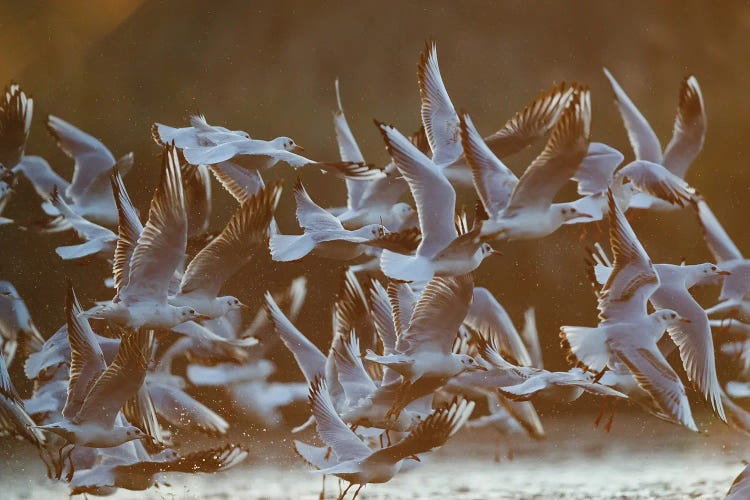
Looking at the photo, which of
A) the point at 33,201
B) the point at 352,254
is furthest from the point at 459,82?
the point at 33,201

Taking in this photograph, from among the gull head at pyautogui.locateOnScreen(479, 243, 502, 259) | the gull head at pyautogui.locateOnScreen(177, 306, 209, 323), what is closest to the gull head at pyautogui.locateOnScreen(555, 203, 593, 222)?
the gull head at pyautogui.locateOnScreen(479, 243, 502, 259)

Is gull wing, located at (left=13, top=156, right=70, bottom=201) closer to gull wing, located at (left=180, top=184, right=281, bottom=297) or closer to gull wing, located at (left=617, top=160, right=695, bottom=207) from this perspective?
gull wing, located at (left=180, top=184, right=281, bottom=297)

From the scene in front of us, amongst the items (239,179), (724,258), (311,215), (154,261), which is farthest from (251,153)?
(724,258)

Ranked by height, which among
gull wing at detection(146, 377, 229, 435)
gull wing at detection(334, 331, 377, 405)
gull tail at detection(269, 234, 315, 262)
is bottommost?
gull wing at detection(146, 377, 229, 435)

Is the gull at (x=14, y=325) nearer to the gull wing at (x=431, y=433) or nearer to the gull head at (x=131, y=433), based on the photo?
the gull head at (x=131, y=433)

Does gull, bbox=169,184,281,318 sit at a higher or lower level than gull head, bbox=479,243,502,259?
lower

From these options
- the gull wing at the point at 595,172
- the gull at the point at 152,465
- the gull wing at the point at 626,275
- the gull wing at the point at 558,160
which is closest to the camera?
the gull wing at the point at 558,160

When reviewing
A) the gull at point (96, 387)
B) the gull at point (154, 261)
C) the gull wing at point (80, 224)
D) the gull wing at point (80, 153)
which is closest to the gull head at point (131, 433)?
the gull at point (96, 387)
